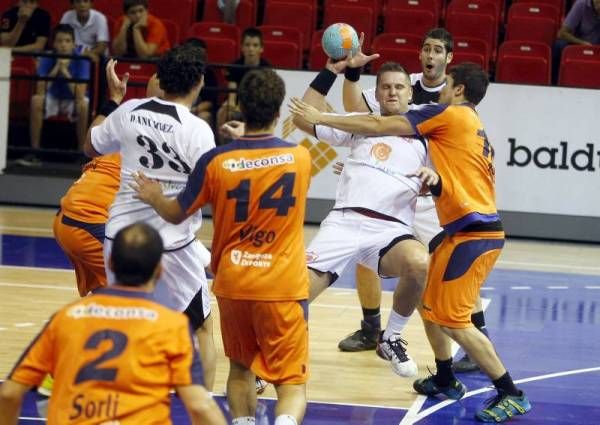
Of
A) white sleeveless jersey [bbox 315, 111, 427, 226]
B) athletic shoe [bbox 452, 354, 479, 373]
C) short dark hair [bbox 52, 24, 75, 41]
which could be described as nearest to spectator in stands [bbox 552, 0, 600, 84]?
short dark hair [bbox 52, 24, 75, 41]

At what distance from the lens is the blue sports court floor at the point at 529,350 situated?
7312mm

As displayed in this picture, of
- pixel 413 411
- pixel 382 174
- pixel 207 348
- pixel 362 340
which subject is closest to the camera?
pixel 207 348

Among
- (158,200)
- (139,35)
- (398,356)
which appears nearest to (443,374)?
(398,356)

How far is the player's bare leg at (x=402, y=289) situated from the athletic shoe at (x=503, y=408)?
0.61m

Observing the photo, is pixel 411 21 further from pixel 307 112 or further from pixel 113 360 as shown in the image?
pixel 113 360

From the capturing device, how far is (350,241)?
25.1 ft

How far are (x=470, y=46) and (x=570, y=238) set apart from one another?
8.83 feet

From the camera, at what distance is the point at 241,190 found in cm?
566

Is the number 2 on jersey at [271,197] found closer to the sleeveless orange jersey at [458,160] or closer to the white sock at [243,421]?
the white sock at [243,421]

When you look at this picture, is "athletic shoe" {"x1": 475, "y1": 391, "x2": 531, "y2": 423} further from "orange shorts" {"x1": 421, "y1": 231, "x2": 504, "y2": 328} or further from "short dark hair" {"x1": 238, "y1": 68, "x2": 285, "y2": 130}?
"short dark hair" {"x1": 238, "y1": 68, "x2": 285, "y2": 130}

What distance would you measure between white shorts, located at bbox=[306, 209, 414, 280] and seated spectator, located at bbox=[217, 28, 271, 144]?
22.0 feet

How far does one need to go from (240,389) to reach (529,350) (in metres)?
3.80

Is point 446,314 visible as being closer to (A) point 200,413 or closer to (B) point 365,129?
(B) point 365,129

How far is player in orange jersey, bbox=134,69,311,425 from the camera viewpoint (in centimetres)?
566
